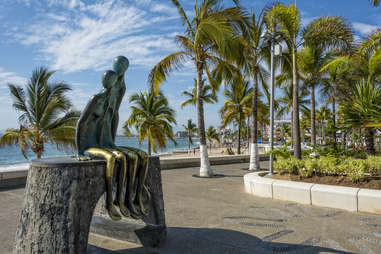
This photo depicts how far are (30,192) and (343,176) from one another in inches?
304

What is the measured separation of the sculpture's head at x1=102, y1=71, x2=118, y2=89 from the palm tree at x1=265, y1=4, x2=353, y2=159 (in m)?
8.55

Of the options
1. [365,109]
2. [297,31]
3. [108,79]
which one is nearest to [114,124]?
[108,79]

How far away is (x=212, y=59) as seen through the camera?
12.1 meters

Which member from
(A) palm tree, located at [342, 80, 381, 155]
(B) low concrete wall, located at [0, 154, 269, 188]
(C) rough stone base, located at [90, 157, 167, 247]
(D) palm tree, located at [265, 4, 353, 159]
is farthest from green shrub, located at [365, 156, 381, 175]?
(B) low concrete wall, located at [0, 154, 269, 188]

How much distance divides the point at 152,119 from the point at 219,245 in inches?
596

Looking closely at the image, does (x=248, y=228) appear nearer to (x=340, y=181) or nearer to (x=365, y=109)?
(x=340, y=181)

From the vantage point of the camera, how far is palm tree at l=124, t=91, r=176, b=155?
61.4 feet

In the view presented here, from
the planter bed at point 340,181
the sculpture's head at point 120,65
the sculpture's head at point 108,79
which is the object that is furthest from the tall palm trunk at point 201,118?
the sculpture's head at point 108,79

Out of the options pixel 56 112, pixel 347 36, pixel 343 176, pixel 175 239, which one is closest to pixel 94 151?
pixel 175 239

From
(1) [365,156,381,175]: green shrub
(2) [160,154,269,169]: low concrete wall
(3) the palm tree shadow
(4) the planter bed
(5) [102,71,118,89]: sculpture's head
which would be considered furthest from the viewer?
(2) [160,154,269,169]: low concrete wall

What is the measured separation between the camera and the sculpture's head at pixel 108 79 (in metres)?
3.77

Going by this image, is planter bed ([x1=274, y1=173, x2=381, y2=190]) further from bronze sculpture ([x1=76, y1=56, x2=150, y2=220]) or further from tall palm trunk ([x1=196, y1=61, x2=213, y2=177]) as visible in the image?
bronze sculpture ([x1=76, y1=56, x2=150, y2=220])

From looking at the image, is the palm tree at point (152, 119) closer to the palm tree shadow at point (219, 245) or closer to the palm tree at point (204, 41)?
the palm tree at point (204, 41)

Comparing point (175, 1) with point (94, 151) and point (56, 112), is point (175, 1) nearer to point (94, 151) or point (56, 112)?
point (56, 112)
